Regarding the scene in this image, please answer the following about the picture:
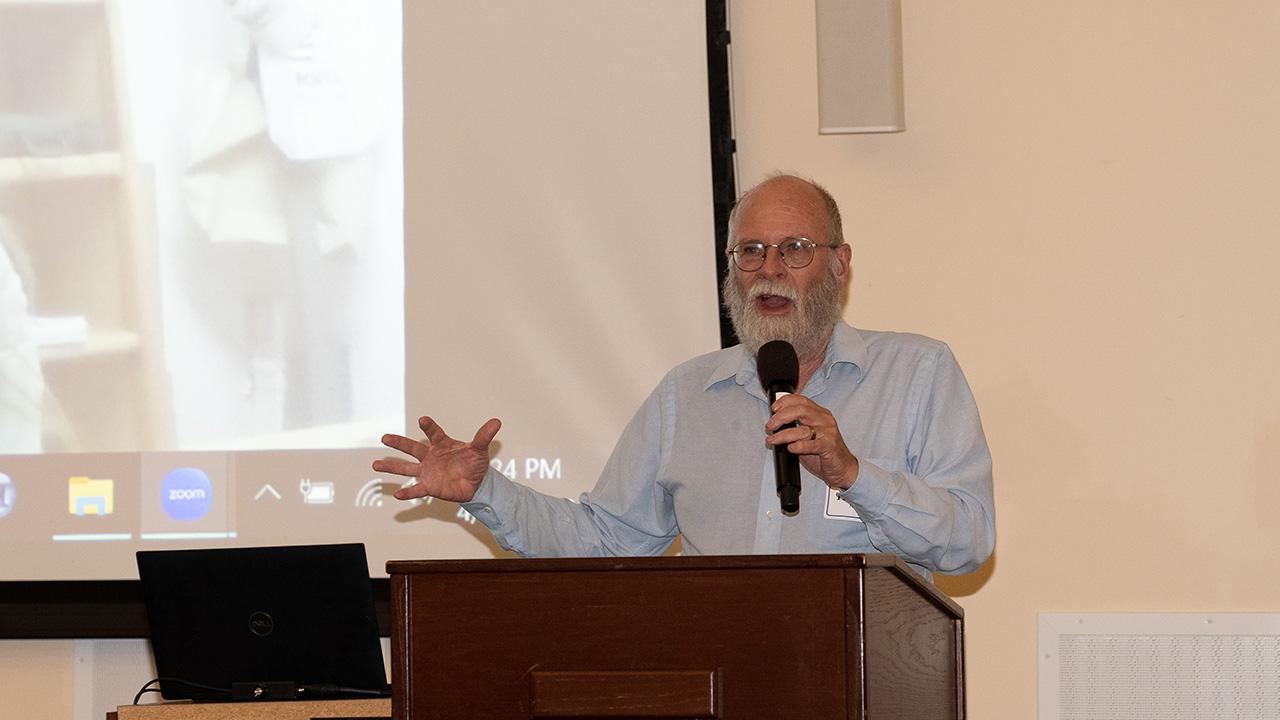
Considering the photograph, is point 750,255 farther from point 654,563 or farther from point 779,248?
point 654,563

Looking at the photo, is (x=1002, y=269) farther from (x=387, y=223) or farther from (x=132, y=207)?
(x=132, y=207)

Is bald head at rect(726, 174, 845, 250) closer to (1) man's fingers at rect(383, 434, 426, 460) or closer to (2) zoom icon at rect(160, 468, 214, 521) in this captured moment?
(1) man's fingers at rect(383, 434, 426, 460)

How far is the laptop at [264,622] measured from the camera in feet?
7.64

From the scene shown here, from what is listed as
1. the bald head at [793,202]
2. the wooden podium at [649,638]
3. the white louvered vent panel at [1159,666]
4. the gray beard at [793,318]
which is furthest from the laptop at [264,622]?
the white louvered vent panel at [1159,666]

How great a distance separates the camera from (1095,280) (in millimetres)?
3430

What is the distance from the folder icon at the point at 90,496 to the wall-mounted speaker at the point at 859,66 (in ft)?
6.32

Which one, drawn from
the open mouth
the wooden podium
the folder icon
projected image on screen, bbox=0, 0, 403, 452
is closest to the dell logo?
the wooden podium

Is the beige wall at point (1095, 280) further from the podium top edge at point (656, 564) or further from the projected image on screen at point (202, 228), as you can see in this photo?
the podium top edge at point (656, 564)

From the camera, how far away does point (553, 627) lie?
169cm

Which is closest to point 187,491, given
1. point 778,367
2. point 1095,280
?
point 778,367

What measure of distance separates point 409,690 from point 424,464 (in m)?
0.61

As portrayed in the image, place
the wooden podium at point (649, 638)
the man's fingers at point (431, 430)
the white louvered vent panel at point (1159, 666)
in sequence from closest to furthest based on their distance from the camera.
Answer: the wooden podium at point (649, 638), the man's fingers at point (431, 430), the white louvered vent panel at point (1159, 666)

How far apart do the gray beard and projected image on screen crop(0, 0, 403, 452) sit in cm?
115

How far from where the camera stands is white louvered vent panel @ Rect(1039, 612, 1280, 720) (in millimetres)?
3281
